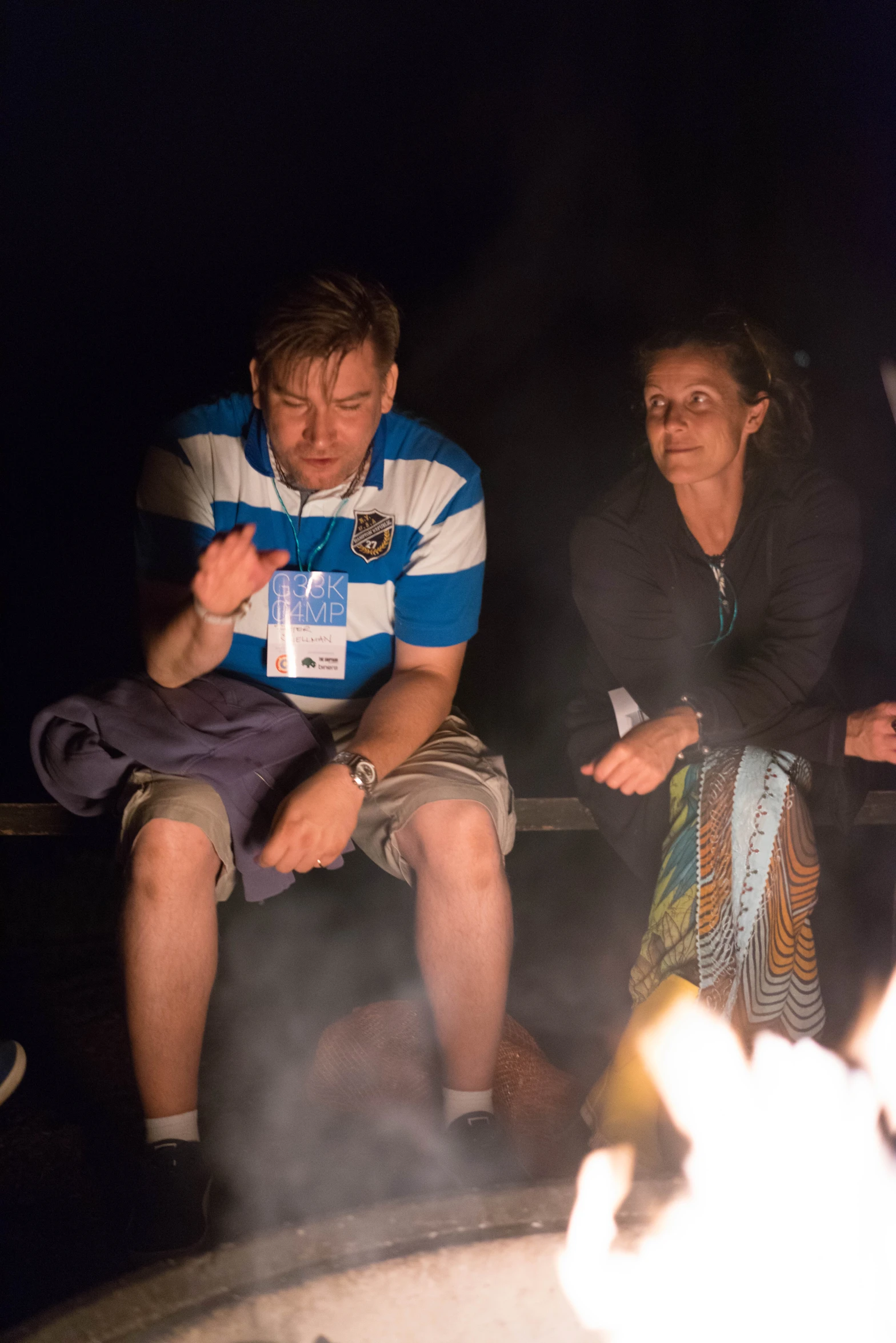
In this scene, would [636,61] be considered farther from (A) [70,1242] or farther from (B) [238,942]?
(A) [70,1242]

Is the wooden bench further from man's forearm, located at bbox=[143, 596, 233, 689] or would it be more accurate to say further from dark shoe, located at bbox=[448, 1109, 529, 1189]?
dark shoe, located at bbox=[448, 1109, 529, 1189]

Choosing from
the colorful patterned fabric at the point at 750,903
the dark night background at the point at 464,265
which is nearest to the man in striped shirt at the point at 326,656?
the colorful patterned fabric at the point at 750,903

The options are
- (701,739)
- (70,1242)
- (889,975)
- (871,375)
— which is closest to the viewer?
(70,1242)

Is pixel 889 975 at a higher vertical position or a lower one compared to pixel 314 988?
higher

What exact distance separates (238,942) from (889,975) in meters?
1.54

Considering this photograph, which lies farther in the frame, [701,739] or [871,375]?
[871,375]

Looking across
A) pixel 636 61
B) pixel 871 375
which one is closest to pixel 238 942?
pixel 871 375

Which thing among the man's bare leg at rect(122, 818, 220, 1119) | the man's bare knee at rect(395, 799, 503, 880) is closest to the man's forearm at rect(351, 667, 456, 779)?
the man's bare knee at rect(395, 799, 503, 880)

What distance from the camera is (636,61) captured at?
2682 mm

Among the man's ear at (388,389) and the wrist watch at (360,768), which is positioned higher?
the man's ear at (388,389)

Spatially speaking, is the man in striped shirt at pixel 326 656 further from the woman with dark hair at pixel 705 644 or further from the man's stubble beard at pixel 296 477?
the woman with dark hair at pixel 705 644

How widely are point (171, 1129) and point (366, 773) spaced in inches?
24.7

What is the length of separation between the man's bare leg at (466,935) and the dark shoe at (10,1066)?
0.69m

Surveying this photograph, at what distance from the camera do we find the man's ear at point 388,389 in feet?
6.50
